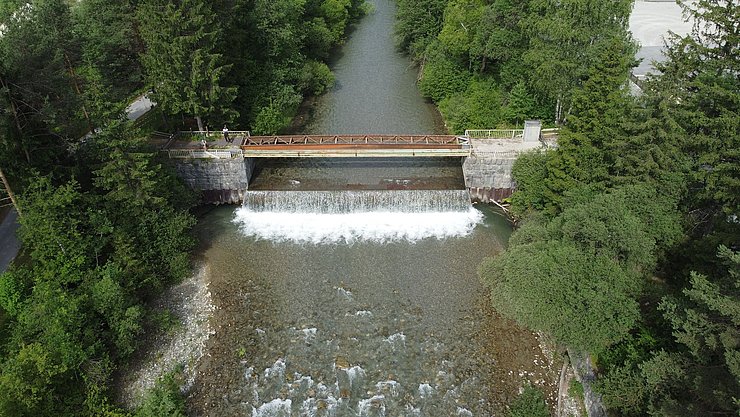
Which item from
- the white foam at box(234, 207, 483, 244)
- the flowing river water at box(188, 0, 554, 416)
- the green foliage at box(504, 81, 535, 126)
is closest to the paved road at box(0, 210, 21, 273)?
the flowing river water at box(188, 0, 554, 416)

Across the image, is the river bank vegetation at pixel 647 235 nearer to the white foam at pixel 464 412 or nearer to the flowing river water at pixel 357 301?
the flowing river water at pixel 357 301

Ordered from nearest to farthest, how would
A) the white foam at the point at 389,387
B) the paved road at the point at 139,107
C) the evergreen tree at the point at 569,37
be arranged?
the white foam at the point at 389,387 → the evergreen tree at the point at 569,37 → the paved road at the point at 139,107

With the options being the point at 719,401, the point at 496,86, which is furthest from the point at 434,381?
the point at 496,86

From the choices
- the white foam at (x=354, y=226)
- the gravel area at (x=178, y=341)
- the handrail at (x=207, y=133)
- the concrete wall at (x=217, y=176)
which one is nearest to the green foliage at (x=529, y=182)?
the white foam at (x=354, y=226)

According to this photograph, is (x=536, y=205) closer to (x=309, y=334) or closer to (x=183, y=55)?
(x=309, y=334)

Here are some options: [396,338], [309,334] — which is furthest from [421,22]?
[309,334]

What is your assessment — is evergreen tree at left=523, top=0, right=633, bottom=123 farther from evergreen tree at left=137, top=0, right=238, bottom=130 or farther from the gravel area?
the gravel area

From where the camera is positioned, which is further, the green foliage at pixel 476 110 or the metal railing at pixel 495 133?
the green foliage at pixel 476 110
